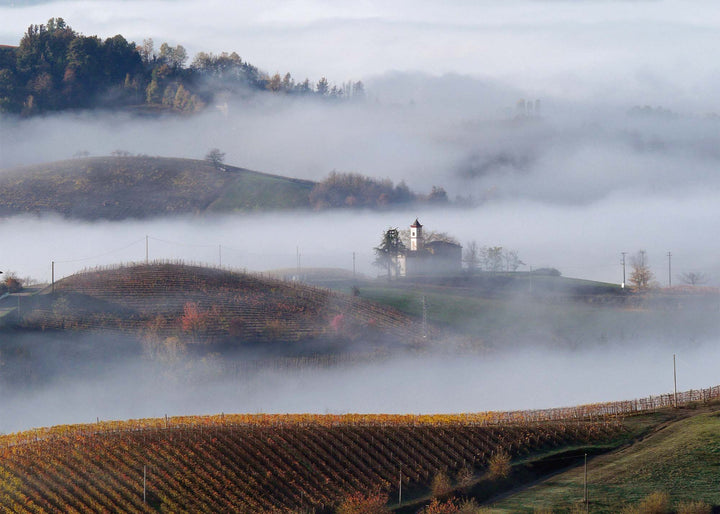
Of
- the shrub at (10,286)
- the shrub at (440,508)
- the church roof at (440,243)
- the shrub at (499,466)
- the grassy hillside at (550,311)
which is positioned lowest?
the shrub at (440,508)

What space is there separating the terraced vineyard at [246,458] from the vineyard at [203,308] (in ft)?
136

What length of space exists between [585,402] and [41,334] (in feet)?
207

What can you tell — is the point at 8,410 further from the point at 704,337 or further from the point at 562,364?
the point at 704,337

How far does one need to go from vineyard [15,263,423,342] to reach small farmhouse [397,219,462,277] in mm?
27649

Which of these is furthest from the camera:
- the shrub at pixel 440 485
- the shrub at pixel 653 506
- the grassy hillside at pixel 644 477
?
the shrub at pixel 440 485

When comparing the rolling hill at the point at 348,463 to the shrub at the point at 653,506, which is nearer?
the shrub at the point at 653,506

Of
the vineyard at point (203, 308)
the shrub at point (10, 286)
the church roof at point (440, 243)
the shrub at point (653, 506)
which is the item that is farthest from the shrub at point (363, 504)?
the church roof at point (440, 243)

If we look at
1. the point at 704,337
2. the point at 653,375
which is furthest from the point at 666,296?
the point at 653,375

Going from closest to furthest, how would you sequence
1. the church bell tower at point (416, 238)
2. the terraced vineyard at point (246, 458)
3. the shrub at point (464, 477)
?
1. the terraced vineyard at point (246, 458)
2. the shrub at point (464, 477)
3. the church bell tower at point (416, 238)

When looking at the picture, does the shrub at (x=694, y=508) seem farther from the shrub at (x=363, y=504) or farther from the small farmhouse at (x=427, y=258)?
the small farmhouse at (x=427, y=258)

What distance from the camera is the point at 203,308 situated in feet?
411

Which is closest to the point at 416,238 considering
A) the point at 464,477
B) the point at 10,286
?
the point at 10,286

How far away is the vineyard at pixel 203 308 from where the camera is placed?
120 m

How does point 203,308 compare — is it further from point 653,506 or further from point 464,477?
point 653,506
